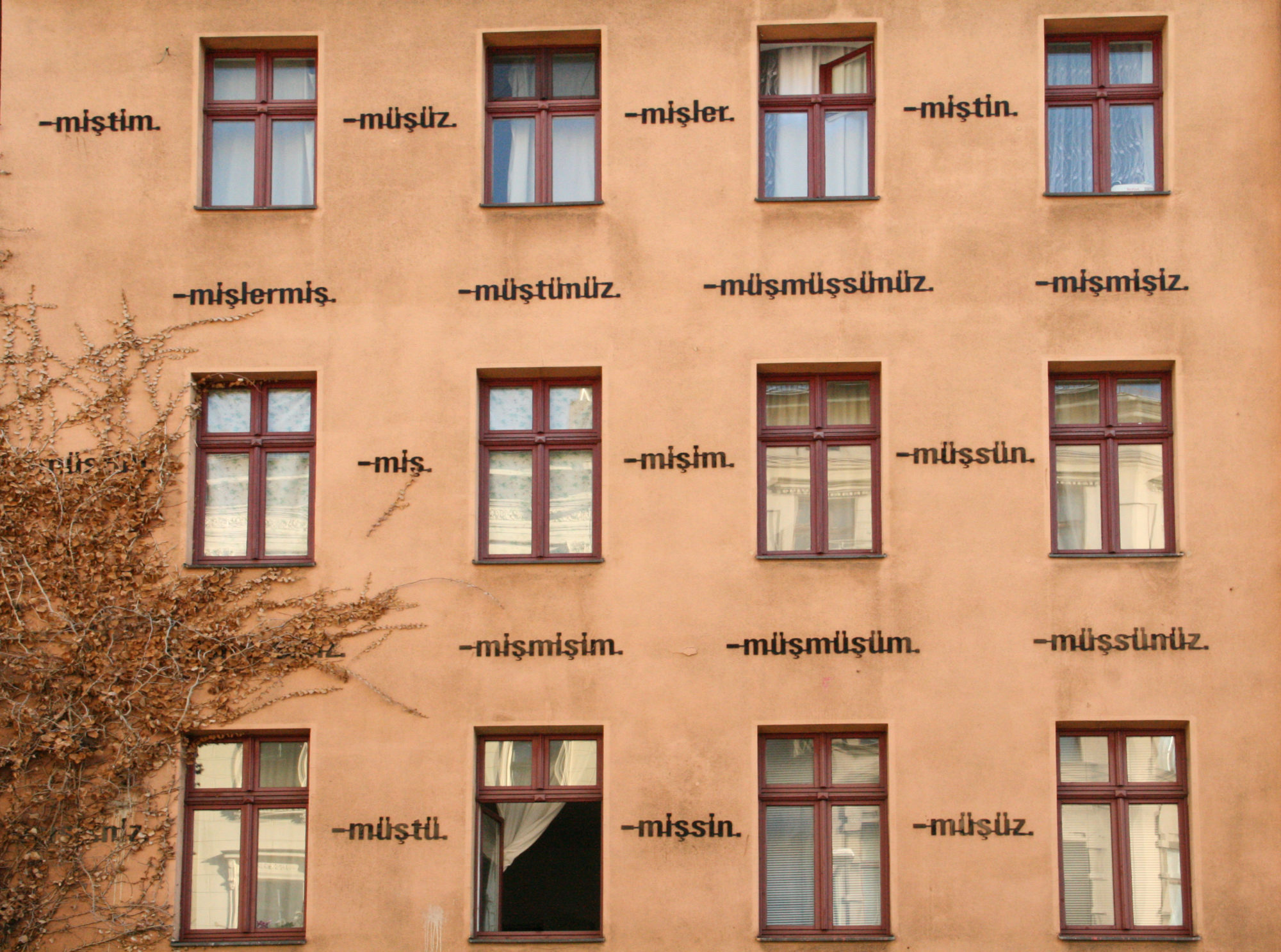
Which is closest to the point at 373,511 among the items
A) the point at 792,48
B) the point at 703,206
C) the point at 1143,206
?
the point at 703,206

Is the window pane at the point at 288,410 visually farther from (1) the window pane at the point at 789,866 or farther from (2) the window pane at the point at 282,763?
(1) the window pane at the point at 789,866

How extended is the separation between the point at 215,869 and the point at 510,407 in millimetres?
4385

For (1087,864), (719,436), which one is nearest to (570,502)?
(719,436)

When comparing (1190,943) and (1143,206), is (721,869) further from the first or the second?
(1143,206)

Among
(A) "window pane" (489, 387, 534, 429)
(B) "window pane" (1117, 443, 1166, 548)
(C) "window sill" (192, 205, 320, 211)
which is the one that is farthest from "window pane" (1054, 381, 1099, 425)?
(C) "window sill" (192, 205, 320, 211)

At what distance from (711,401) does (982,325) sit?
227 centimetres

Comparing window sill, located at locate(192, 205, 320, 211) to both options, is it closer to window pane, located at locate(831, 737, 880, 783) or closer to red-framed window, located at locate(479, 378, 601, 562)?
Answer: red-framed window, located at locate(479, 378, 601, 562)

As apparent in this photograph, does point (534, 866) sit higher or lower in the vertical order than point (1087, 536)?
lower

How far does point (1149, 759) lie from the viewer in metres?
11.4

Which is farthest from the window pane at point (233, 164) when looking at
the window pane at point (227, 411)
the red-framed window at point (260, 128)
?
the window pane at point (227, 411)

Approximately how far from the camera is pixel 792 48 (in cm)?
1238

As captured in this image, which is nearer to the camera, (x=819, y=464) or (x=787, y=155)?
(x=819, y=464)

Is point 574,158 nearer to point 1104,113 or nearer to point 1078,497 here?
point 1104,113

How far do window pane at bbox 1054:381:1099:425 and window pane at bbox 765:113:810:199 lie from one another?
2.70 meters
